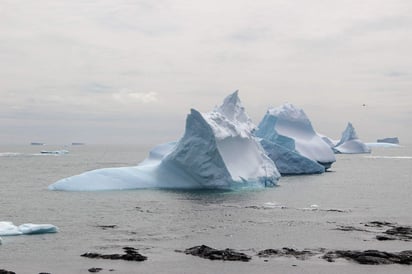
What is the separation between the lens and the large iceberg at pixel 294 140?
1746 inches

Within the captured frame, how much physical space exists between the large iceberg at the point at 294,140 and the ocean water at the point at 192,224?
9.51 meters

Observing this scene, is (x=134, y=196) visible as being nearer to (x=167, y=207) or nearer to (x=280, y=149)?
(x=167, y=207)

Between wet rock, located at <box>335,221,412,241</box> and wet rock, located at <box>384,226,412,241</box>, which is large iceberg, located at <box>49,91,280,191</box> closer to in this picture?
wet rock, located at <box>335,221,412,241</box>

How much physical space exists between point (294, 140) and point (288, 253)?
30.4 meters

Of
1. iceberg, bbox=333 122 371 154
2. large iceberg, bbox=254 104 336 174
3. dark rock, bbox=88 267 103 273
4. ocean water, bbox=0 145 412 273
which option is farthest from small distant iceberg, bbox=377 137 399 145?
dark rock, bbox=88 267 103 273

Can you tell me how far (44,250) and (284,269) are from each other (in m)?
6.69

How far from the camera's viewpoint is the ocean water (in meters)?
13.9

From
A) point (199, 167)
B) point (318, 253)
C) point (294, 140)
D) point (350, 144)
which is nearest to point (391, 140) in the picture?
point (350, 144)

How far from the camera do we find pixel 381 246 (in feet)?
54.1

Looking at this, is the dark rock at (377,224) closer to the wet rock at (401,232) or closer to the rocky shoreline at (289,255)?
the wet rock at (401,232)

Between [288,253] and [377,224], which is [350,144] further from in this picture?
[288,253]

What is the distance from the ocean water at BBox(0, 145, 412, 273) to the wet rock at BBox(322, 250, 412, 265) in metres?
0.48

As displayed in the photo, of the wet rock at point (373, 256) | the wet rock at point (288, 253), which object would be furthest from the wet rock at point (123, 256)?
the wet rock at point (373, 256)

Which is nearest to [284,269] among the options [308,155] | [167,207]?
[167,207]
